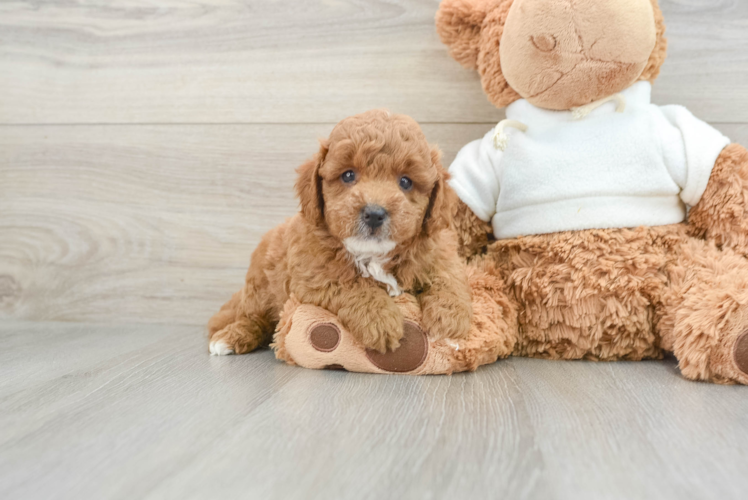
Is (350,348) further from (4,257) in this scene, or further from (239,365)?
(4,257)

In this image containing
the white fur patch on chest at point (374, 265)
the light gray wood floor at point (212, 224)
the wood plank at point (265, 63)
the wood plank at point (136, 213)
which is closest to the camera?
the light gray wood floor at point (212, 224)

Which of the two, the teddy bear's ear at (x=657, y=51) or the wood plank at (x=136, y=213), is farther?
the wood plank at (x=136, y=213)

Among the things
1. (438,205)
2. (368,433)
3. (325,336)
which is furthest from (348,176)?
(368,433)

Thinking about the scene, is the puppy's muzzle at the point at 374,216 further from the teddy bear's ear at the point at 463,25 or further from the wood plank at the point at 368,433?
the teddy bear's ear at the point at 463,25

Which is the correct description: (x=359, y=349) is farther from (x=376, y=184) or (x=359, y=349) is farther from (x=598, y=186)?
(x=598, y=186)

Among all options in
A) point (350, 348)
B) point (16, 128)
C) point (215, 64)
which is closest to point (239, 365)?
point (350, 348)

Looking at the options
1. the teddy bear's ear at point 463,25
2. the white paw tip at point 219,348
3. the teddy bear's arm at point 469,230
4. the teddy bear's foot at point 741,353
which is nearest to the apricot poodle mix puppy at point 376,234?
the teddy bear's arm at point 469,230

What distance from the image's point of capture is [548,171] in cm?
120

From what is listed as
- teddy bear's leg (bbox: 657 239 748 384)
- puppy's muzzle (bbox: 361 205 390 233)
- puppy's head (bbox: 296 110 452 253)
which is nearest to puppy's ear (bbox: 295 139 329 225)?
puppy's head (bbox: 296 110 452 253)

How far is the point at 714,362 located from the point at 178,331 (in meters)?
1.30

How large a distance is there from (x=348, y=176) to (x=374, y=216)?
11 centimetres

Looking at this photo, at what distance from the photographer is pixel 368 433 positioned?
2.57 feet

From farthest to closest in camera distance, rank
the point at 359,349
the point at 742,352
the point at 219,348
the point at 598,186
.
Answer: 1. the point at 219,348
2. the point at 598,186
3. the point at 359,349
4. the point at 742,352

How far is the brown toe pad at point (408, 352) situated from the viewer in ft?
3.48
